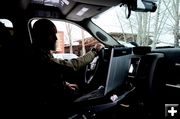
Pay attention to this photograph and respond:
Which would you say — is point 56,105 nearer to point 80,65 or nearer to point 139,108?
point 80,65

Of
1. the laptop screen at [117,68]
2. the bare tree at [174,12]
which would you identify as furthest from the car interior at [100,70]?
the bare tree at [174,12]

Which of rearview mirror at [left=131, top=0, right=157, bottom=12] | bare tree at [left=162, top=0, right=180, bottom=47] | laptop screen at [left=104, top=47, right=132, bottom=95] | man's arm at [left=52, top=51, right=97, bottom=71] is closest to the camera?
laptop screen at [left=104, top=47, right=132, bottom=95]

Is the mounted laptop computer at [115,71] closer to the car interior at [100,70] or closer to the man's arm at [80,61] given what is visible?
the car interior at [100,70]

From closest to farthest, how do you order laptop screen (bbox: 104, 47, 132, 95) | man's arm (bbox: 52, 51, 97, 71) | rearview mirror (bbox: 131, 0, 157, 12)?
laptop screen (bbox: 104, 47, 132, 95)
man's arm (bbox: 52, 51, 97, 71)
rearview mirror (bbox: 131, 0, 157, 12)

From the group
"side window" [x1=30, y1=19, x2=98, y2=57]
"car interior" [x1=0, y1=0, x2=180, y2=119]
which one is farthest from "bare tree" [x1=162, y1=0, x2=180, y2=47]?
"car interior" [x1=0, y1=0, x2=180, y2=119]

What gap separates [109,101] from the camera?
2.26m

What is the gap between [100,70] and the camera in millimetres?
2869

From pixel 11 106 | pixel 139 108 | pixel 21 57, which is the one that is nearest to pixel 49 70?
pixel 21 57

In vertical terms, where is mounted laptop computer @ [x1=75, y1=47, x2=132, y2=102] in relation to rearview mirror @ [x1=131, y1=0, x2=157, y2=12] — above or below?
below

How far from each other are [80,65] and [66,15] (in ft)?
5.68

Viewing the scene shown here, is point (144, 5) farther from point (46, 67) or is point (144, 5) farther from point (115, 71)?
point (46, 67)

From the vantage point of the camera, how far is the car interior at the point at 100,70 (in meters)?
2.23

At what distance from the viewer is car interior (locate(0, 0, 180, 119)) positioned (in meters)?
2.23

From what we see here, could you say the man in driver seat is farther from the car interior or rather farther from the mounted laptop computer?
the mounted laptop computer
